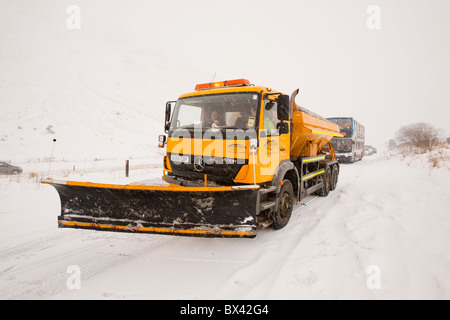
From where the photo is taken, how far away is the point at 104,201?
3830 mm

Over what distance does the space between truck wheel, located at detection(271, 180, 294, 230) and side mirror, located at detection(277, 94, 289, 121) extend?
1.26m

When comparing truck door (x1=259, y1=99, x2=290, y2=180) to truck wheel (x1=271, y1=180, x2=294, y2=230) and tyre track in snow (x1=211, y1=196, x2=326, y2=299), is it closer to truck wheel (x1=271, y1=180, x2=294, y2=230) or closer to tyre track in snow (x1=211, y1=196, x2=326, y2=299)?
truck wheel (x1=271, y1=180, x2=294, y2=230)

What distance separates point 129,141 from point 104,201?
32947 millimetres

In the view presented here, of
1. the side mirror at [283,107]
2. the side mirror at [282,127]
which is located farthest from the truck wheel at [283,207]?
the side mirror at [283,107]

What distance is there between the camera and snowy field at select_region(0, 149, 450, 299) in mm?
2906

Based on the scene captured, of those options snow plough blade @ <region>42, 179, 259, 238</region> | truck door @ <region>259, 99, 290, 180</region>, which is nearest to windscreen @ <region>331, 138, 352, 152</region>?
truck door @ <region>259, 99, 290, 180</region>

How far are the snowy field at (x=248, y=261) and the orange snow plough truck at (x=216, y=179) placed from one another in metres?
0.49

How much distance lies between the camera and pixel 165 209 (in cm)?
370

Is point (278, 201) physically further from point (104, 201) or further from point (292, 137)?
point (104, 201)

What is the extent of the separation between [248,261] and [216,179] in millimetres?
1456

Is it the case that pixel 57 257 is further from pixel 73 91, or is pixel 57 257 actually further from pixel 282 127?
pixel 73 91

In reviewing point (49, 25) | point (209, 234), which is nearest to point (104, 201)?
point (209, 234)

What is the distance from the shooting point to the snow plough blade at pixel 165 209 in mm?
3559

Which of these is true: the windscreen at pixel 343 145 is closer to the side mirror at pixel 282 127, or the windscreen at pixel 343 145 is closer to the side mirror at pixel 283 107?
the side mirror at pixel 282 127
